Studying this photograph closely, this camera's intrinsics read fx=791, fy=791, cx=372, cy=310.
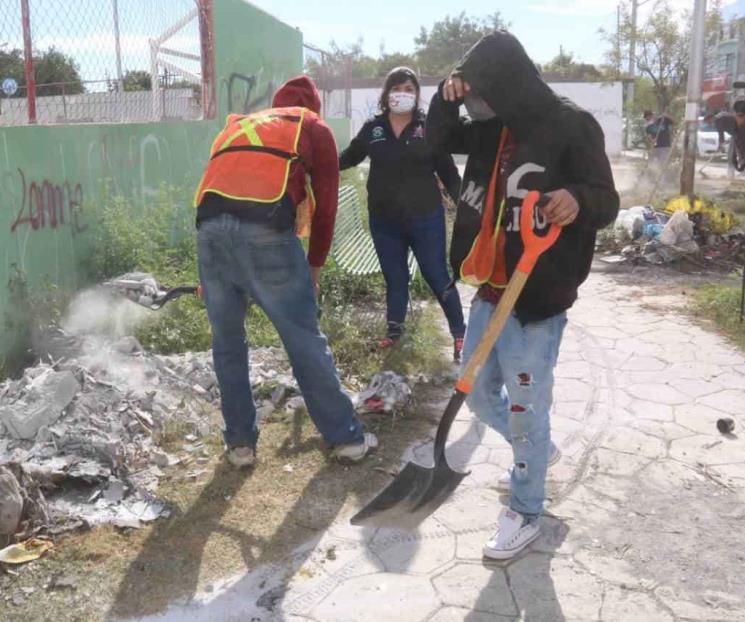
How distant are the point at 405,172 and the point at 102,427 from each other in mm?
2392

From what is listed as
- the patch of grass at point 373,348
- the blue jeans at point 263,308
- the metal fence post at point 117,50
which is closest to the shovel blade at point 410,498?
the blue jeans at point 263,308

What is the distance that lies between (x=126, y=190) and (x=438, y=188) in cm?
243

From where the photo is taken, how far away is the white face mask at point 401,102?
4824 mm

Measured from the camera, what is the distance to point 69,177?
16.8ft

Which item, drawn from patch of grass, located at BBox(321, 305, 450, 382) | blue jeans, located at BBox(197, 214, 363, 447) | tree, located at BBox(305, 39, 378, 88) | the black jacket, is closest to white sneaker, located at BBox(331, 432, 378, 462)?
blue jeans, located at BBox(197, 214, 363, 447)

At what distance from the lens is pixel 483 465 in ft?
12.3

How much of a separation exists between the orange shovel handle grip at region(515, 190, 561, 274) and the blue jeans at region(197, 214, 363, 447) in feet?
3.46

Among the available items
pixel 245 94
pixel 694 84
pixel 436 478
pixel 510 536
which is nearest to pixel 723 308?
pixel 510 536

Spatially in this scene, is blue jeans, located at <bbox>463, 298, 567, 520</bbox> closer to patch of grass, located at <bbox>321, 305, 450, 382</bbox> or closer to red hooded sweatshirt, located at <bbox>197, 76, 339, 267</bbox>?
red hooded sweatshirt, located at <bbox>197, 76, 339, 267</bbox>

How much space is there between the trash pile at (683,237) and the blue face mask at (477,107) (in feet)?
19.2

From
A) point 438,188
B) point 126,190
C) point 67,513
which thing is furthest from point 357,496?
point 126,190

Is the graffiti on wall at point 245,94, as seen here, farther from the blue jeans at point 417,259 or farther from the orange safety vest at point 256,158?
the orange safety vest at point 256,158

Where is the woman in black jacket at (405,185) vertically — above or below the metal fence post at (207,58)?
below

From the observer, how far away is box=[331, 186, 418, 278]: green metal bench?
6.27 meters
